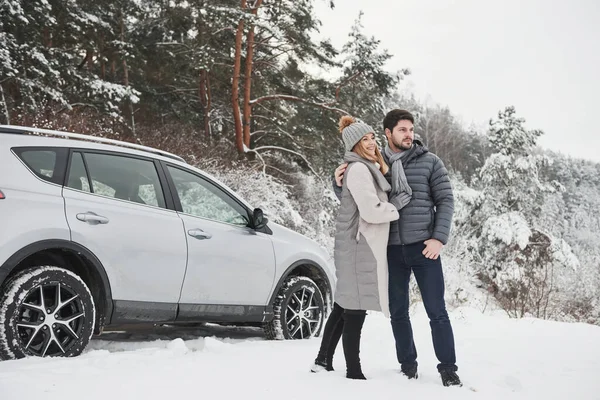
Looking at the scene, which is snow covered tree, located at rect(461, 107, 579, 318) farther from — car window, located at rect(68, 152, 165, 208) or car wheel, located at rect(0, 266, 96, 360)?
car wheel, located at rect(0, 266, 96, 360)

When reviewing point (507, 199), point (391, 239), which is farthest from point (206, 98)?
point (391, 239)

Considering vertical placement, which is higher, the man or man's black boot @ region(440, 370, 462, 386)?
the man

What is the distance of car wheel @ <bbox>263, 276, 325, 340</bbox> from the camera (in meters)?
5.75

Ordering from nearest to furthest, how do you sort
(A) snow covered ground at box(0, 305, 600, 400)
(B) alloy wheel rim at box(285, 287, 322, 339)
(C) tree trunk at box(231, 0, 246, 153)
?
(A) snow covered ground at box(0, 305, 600, 400)
(B) alloy wheel rim at box(285, 287, 322, 339)
(C) tree trunk at box(231, 0, 246, 153)

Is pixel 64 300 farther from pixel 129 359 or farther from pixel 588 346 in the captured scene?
pixel 588 346

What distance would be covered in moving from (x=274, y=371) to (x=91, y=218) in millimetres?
1722

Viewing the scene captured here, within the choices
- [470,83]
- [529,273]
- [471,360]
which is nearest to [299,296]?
[471,360]

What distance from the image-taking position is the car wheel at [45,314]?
3902 millimetres

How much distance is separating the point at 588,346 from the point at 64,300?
4.86 metres

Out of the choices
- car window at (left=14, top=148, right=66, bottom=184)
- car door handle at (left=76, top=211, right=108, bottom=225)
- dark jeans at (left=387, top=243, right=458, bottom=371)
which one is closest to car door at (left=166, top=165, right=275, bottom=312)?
car door handle at (left=76, top=211, right=108, bottom=225)

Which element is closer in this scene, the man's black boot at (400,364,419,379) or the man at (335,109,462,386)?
the man at (335,109,462,386)

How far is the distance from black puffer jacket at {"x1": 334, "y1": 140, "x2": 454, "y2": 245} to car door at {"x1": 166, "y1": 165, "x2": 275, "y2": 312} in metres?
1.64

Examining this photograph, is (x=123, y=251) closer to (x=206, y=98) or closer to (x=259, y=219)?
(x=259, y=219)

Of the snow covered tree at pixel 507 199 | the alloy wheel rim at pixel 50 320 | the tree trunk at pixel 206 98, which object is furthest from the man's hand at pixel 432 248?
the snow covered tree at pixel 507 199
